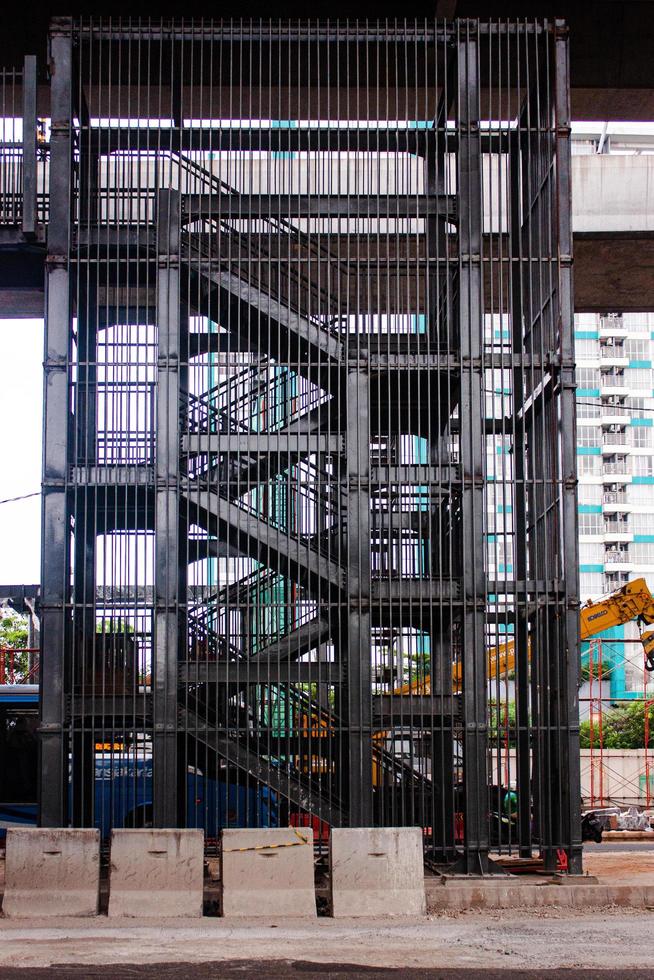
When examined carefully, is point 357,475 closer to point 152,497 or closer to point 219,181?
point 152,497

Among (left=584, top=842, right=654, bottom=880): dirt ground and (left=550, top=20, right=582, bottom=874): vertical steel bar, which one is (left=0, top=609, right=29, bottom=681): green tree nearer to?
(left=584, top=842, right=654, bottom=880): dirt ground

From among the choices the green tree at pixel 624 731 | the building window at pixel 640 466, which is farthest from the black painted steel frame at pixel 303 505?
the building window at pixel 640 466

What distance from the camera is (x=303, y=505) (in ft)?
57.7

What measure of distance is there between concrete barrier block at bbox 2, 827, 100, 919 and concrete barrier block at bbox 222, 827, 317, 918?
1546mm

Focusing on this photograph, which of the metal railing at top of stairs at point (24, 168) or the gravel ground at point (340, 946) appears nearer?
the gravel ground at point (340, 946)

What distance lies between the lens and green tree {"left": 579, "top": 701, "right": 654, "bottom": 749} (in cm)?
5712

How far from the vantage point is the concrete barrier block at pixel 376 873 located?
1405 cm

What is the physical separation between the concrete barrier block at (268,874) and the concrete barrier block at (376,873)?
32 centimetres

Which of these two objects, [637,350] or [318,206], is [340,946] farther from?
[637,350]

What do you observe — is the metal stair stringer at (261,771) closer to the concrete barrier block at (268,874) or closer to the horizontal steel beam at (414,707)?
the horizontal steel beam at (414,707)

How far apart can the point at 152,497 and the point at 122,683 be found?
2527 mm

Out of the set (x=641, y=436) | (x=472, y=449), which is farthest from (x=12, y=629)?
(x=641, y=436)

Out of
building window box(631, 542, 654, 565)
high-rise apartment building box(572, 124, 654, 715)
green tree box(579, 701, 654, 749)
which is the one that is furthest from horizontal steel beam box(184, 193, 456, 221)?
building window box(631, 542, 654, 565)

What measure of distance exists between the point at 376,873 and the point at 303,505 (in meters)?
5.50
